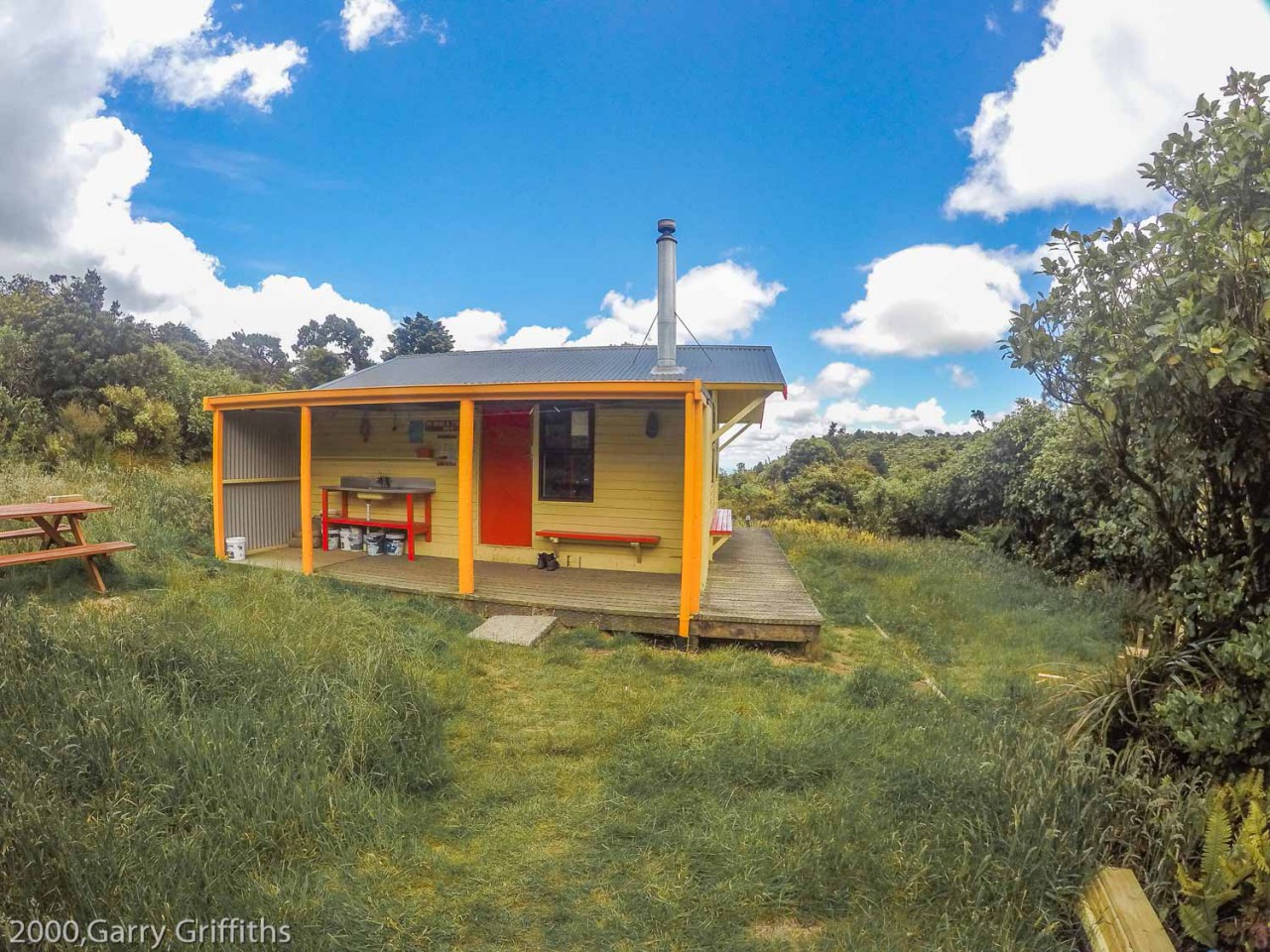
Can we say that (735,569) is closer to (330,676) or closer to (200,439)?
(330,676)

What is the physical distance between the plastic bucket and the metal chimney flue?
5.32 m

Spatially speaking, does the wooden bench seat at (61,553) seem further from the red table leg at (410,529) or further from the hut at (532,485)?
the red table leg at (410,529)

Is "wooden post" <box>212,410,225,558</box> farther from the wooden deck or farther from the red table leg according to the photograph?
the red table leg

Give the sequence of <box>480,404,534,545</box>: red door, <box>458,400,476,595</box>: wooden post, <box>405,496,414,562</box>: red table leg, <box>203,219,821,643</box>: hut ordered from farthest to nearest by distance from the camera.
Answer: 1. <box>405,496,414,562</box>: red table leg
2. <box>480,404,534,545</box>: red door
3. <box>458,400,476,595</box>: wooden post
4. <box>203,219,821,643</box>: hut

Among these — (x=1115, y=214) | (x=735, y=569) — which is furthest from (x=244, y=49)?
(x=1115, y=214)

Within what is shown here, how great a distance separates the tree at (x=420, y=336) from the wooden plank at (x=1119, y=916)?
98.8ft

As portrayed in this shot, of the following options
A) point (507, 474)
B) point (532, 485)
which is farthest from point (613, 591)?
point (507, 474)

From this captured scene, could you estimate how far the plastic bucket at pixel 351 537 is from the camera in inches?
346

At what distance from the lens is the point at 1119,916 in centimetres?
190

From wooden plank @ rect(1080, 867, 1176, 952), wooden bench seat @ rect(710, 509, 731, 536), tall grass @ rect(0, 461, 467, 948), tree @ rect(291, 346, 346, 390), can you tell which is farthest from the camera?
tree @ rect(291, 346, 346, 390)

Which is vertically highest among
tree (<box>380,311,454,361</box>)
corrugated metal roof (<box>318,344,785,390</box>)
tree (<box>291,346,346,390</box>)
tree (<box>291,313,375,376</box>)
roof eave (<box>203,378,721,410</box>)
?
tree (<box>291,313,375,376</box>)

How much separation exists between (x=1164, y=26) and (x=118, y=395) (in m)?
19.5

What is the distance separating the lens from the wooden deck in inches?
217

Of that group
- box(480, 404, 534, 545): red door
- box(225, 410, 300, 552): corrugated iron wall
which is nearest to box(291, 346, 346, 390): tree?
box(225, 410, 300, 552): corrugated iron wall
